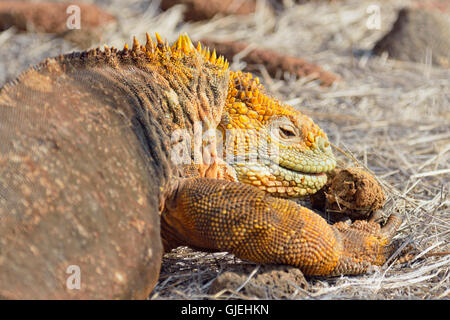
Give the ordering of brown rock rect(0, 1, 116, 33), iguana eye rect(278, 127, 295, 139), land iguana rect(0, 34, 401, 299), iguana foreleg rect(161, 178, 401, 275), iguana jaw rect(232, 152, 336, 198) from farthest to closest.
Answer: brown rock rect(0, 1, 116, 33) < iguana eye rect(278, 127, 295, 139) < iguana jaw rect(232, 152, 336, 198) < iguana foreleg rect(161, 178, 401, 275) < land iguana rect(0, 34, 401, 299)

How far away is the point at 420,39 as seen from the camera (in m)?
8.68

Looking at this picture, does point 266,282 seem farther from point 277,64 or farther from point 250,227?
point 277,64

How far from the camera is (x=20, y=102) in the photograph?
2783 mm

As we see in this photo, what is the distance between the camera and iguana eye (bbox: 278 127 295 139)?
3.76m

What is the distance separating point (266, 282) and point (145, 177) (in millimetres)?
919

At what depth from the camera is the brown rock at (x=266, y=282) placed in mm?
3063

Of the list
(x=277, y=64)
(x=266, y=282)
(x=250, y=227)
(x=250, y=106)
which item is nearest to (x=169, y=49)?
(x=250, y=106)

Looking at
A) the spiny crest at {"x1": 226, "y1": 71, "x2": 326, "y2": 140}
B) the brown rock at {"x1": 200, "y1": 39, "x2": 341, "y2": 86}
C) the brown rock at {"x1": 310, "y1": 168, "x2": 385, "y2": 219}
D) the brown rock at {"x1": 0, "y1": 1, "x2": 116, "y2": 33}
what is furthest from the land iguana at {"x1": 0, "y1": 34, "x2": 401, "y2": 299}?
the brown rock at {"x1": 0, "y1": 1, "x2": 116, "y2": 33}

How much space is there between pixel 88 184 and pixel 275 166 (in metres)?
1.41

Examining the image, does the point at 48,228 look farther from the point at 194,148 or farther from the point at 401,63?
the point at 401,63

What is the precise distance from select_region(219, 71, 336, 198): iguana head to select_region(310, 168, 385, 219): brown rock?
0.24 m

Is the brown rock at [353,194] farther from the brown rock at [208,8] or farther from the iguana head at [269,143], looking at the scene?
the brown rock at [208,8]

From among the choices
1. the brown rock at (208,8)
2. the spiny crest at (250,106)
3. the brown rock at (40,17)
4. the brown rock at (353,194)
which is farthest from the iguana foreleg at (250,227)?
the brown rock at (208,8)

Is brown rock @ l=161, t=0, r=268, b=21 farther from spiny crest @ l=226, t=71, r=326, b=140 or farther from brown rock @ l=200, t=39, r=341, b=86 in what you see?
spiny crest @ l=226, t=71, r=326, b=140
